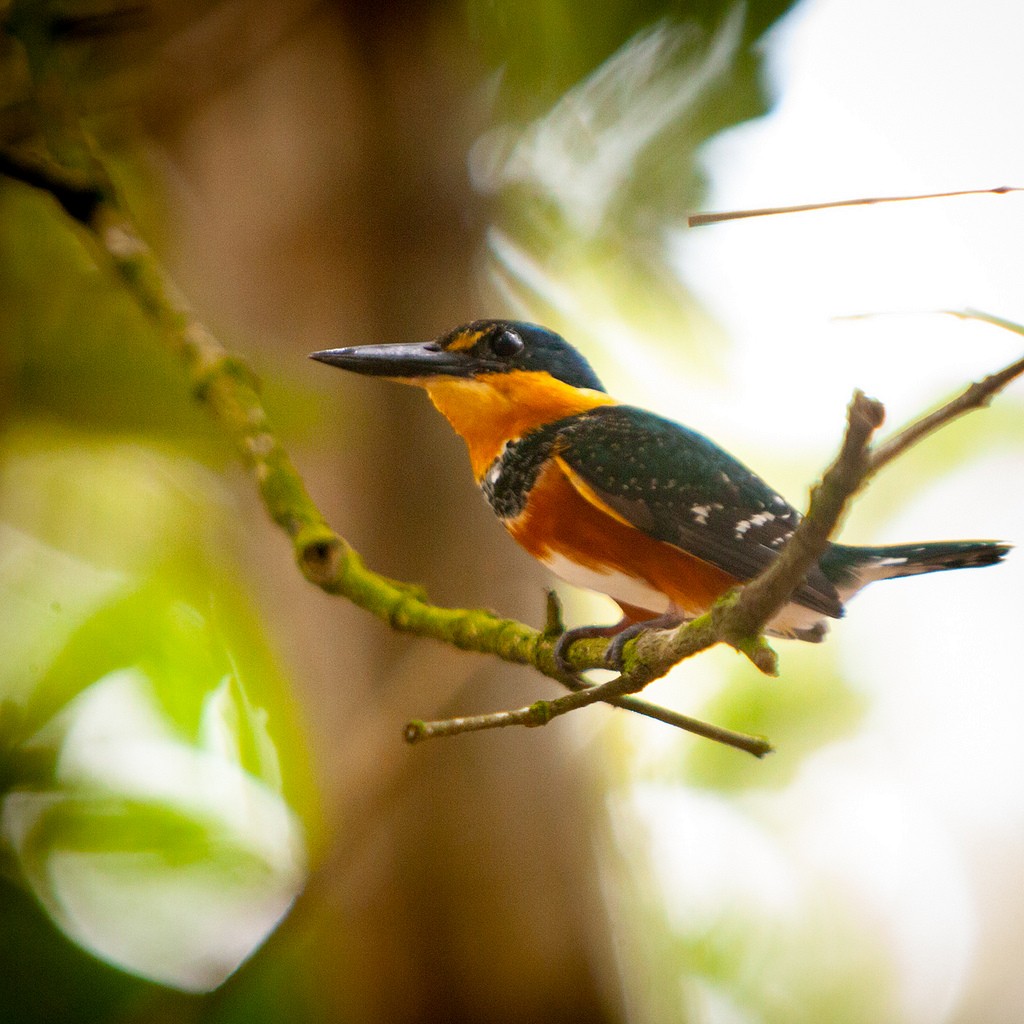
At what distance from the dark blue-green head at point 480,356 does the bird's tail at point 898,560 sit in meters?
0.50

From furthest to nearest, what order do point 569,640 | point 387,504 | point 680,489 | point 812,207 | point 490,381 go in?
point 387,504 < point 490,381 < point 680,489 < point 569,640 < point 812,207

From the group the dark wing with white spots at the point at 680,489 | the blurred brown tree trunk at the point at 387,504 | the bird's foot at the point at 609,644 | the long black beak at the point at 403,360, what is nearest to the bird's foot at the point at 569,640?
the bird's foot at the point at 609,644

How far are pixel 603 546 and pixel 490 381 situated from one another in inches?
11.4

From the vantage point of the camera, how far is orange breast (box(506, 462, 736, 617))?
4.03 ft

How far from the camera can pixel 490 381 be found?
139 centimetres

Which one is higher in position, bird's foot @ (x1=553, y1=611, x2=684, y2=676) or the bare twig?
the bare twig

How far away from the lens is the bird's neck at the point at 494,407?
1382mm

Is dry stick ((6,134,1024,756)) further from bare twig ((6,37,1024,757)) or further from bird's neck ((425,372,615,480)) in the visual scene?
bird's neck ((425,372,615,480))

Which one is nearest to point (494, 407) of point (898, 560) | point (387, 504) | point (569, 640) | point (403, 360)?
point (403, 360)

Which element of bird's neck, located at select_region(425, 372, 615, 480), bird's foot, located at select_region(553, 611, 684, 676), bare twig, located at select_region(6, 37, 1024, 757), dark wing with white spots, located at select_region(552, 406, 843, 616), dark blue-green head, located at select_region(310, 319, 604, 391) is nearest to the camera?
bare twig, located at select_region(6, 37, 1024, 757)

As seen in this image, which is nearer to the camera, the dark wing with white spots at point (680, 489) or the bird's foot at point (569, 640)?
the bird's foot at point (569, 640)

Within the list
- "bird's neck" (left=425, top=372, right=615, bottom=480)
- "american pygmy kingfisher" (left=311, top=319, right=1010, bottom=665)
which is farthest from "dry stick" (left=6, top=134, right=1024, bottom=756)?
"bird's neck" (left=425, top=372, right=615, bottom=480)

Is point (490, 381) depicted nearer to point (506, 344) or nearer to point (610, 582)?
point (506, 344)

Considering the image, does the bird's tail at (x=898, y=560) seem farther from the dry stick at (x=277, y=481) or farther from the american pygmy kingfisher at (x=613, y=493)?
the dry stick at (x=277, y=481)
